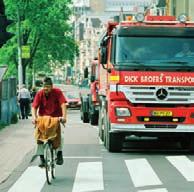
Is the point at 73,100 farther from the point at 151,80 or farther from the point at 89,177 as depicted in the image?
the point at 89,177

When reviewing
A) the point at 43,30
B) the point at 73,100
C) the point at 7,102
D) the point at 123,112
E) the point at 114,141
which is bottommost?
the point at 73,100

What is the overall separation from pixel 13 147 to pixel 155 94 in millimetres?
4170

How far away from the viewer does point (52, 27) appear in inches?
2461

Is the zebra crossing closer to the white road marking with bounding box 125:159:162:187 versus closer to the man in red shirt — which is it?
the white road marking with bounding box 125:159:162:187

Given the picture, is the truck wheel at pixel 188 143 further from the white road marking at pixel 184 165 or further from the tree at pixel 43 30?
the tree at pixel 43 30

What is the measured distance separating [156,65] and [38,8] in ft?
142

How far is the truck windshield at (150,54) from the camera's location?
18.8 metres

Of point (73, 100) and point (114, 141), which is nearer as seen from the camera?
point (114, 141)

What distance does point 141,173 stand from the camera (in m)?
15.1

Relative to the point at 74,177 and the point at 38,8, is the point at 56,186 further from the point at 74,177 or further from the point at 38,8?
the point at 38,8

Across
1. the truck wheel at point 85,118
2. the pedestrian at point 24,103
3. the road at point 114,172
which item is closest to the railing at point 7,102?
the pedestrian at point 24,103

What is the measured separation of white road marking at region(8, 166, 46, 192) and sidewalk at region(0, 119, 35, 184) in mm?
310

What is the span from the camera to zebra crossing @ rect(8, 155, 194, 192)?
12.9m

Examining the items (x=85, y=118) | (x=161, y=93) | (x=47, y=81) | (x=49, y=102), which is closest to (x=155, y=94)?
(x=161, y=93)
